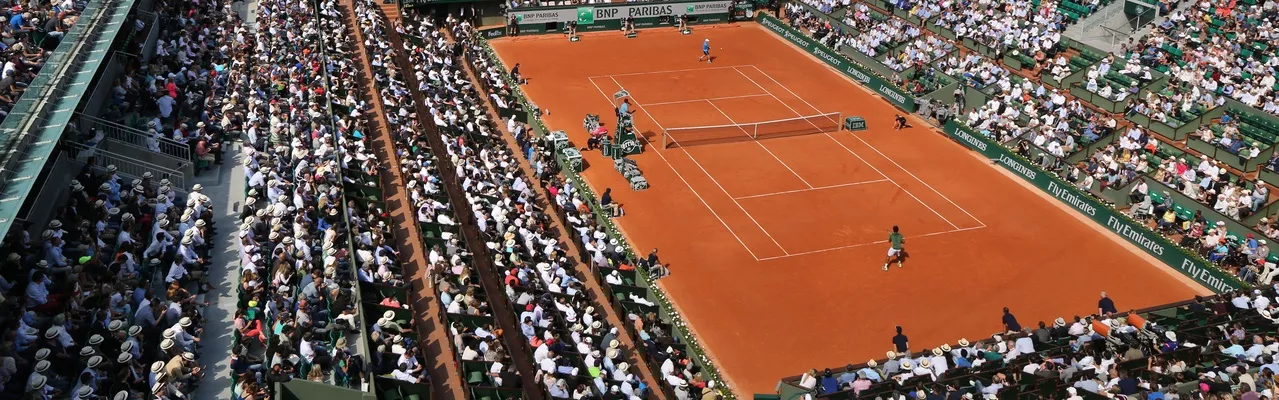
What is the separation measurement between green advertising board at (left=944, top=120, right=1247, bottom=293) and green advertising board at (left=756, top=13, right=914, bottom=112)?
4.22 m

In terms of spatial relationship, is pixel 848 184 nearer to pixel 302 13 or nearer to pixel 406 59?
pixel 406 59

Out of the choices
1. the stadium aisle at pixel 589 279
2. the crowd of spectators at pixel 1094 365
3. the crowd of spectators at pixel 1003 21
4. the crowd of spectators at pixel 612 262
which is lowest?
the stadium aisle at pixel 589 279

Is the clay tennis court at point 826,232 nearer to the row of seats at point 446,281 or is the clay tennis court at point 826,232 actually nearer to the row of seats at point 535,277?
the row of seats at point 535,277

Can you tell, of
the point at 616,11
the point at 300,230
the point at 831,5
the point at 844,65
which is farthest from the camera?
the point at 616,11

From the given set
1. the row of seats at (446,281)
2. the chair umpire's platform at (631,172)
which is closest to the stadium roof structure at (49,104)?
the row of seats at (446,281)

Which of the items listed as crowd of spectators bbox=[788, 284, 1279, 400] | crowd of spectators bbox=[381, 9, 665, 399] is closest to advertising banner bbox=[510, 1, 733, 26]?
crowd of spectators bbox=[381, 9, 665, 399]

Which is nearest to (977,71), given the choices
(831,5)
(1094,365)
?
(831,5)

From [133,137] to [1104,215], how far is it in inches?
1229

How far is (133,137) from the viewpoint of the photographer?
31.8 metres

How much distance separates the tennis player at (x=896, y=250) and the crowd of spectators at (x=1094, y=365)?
550cm

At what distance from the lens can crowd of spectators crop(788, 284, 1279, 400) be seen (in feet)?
76.0

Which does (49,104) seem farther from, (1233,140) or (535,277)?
(1233,140)

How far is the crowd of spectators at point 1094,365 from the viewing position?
2316cm

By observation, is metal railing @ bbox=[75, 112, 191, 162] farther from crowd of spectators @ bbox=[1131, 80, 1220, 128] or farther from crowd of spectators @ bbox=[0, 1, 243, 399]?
crowd of spectators @ bbox=[1131, 80, 1220, 128]
